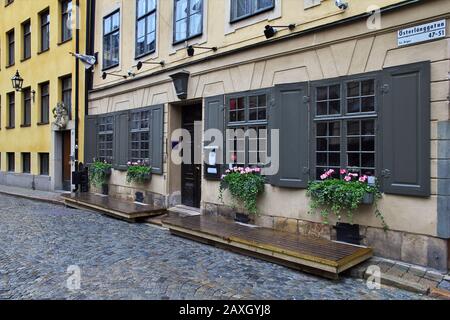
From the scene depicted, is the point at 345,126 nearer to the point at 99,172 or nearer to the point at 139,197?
the point at 139,197

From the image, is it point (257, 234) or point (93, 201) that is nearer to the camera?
point (257, 234)

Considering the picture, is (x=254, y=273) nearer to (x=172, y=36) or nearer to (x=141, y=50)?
(x=172, y=36)

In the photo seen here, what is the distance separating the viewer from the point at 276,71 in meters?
6.96

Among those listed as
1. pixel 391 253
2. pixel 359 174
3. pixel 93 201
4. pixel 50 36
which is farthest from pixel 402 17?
pixel 50 36

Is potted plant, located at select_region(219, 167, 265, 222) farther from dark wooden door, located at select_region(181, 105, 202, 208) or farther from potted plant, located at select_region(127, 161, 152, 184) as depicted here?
potted plant, located at select_region(127, 161, 152, 184)

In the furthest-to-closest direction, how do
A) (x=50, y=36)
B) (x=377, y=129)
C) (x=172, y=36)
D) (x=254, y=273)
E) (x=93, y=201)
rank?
1. (x=50, y=36)
2. (x=93, y=201)
3. (x=172, y=36)
4. (x=377, y=129)
5. (x=254, y=273)

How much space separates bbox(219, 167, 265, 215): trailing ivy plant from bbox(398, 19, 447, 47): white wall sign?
10.2ft

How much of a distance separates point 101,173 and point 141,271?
7.06m

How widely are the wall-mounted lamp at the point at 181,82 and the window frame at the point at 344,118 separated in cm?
340

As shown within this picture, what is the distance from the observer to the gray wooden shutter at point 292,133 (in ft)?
21.1

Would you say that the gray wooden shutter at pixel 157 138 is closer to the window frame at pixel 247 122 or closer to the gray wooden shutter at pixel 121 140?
the gray wooden shutter at pixel 121 140

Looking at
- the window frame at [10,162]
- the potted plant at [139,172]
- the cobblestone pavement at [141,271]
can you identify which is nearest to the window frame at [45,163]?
the window frame at [10,162]

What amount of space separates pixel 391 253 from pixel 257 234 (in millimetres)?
1965

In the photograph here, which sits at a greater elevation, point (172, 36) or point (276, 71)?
point (172, 36)
